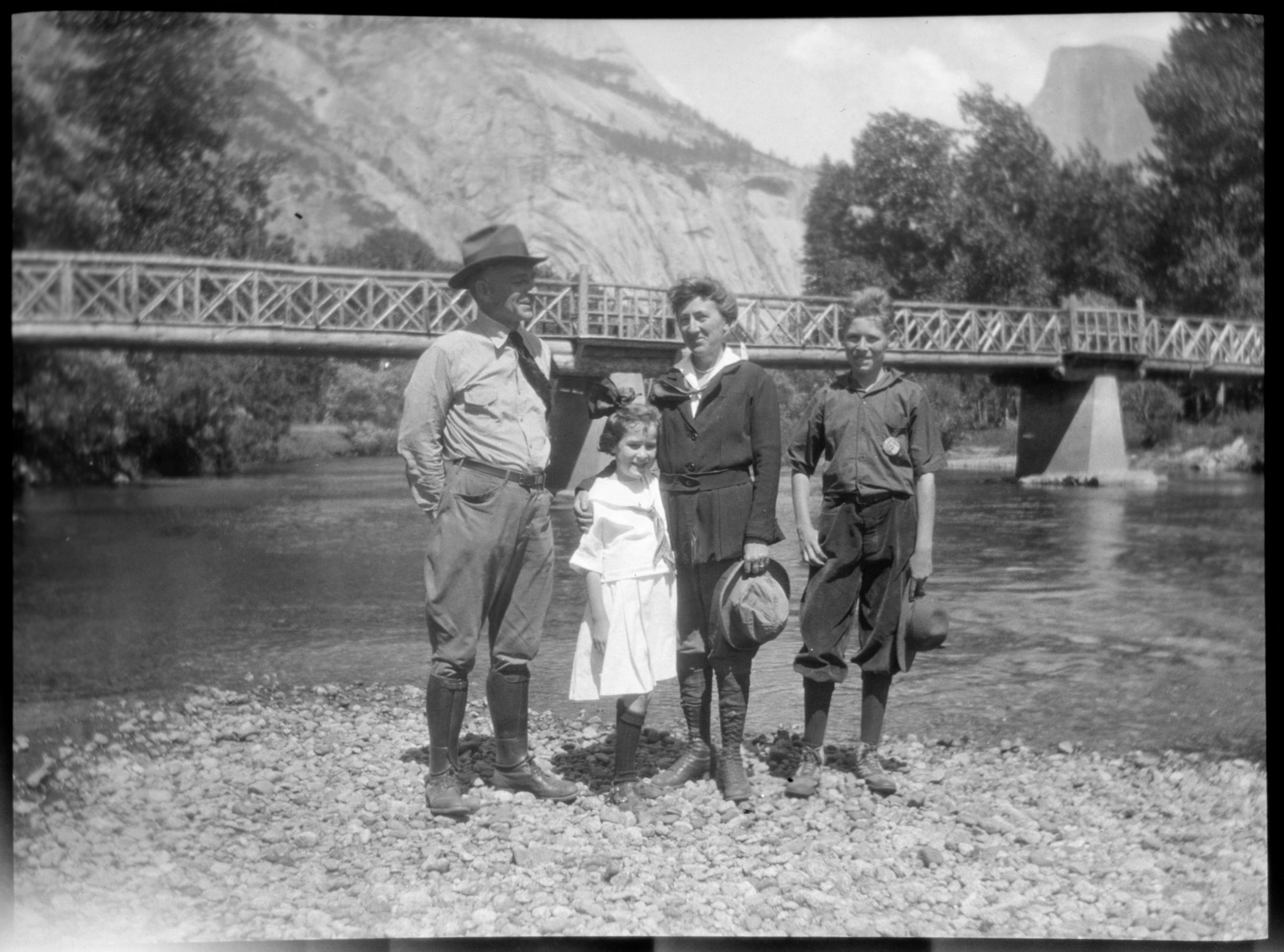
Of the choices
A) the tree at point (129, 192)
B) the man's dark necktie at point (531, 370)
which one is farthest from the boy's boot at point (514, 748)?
the tree at point (129, 192)

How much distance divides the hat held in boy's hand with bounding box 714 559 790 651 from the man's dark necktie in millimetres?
831

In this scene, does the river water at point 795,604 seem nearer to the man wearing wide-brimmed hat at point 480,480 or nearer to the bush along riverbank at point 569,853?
the bush along riverbank at point 569,853

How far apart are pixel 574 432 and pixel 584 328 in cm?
37

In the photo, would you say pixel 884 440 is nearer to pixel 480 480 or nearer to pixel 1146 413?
pixel 480 480

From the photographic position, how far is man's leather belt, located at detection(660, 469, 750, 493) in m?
3.35

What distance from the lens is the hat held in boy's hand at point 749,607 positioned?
327 cm

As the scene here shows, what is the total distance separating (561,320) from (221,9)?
1.48 metres

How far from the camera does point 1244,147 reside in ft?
11.5

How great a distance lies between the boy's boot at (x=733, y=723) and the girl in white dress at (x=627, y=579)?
203mm

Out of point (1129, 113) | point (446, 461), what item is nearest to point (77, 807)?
point (446, 461)

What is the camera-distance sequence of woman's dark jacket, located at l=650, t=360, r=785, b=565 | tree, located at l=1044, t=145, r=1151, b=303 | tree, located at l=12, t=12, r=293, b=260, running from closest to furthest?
tree, located at l=12, t=12, r=293, b=260
woman's dark jacket, located at l=650, t=360, r=785, b=565
tree, located at l=1044, t=145, r=1151, b=303

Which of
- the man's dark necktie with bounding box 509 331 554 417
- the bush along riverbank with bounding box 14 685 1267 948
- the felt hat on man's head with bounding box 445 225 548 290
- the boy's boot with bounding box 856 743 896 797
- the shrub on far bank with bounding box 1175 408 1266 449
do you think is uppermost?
the felt hat on man's head with bounding box 445 225 548 290

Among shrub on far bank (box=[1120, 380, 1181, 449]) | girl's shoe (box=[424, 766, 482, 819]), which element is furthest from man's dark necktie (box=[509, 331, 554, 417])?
shrub on far bank (box=[1120, 380, 1181, 449])

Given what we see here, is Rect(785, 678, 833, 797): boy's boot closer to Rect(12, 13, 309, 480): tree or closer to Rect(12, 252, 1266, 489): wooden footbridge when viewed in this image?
Rect(12, 252, 1266, 489): wooden footbridge
